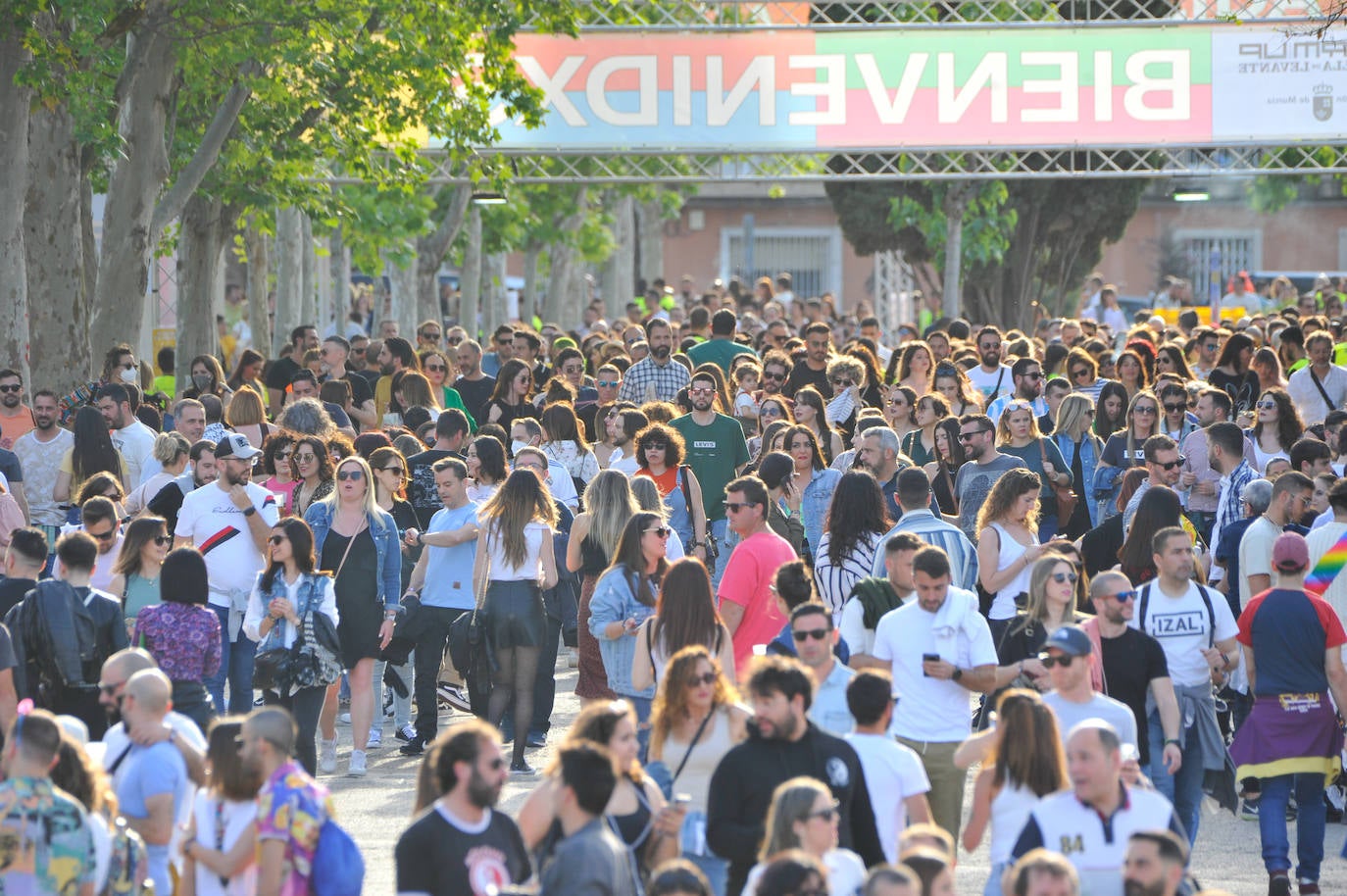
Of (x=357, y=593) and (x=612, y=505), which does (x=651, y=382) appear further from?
(x=357, y=593)

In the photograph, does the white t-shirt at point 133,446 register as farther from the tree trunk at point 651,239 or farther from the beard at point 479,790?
the tree trunk at point 651,239

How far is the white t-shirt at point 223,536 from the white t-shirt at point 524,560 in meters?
1.13

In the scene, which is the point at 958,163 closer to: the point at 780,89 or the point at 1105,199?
the point at 780,89

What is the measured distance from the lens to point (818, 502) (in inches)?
451

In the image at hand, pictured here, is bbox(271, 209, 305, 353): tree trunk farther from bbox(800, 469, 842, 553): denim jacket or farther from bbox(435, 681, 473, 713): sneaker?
bbox(800, 469, 842, 553): denim jacket

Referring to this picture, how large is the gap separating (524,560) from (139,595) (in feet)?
6.11

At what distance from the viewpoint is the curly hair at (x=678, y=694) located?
7008 millimetres

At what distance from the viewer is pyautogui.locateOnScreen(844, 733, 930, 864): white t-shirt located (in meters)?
6.68

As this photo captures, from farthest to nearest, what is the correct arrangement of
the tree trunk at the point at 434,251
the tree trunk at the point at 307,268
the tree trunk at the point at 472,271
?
1. the tree trunk at the point at 472,271
2. the tree trunk at the point at 307,268
3. the tree trunk at the point at 434,251

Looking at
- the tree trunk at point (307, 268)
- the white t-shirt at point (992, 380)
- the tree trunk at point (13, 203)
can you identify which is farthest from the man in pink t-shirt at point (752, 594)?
the tree trunk at point (307, 268)

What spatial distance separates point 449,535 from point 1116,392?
4.96 meters

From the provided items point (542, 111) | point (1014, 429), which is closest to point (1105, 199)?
point (542, 111)

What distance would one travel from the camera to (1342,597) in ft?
32.1

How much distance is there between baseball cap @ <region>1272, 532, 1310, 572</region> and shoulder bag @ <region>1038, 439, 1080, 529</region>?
3.72 m
